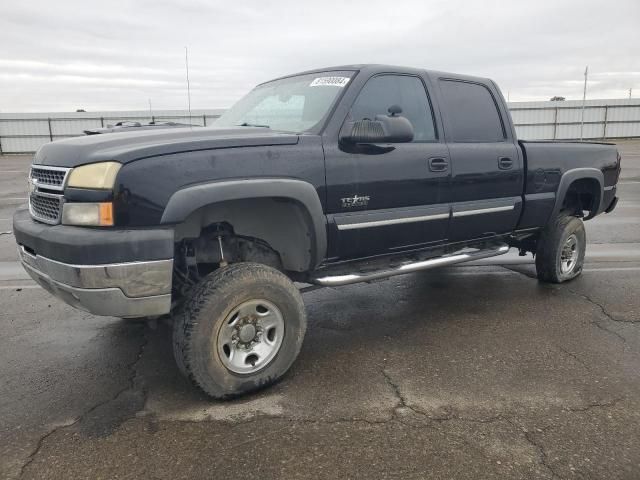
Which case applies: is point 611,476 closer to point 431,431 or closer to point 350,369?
point 431,431

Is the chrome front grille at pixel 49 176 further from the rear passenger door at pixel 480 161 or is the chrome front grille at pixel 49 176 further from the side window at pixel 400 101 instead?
the rear passenger door at pixel 480 161

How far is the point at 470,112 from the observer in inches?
181

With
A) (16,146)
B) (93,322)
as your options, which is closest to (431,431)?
(93,322)

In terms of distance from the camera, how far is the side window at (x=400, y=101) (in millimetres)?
3816

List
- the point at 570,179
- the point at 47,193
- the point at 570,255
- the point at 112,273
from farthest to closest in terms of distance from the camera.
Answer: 1. the point at 570,255
2. the point at 570,179
3. the point at 47,193
4. the point at 112,273

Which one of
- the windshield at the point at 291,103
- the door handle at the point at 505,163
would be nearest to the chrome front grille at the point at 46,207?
the windshield at the point at 291,103

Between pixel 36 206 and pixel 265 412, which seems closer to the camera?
pixel 265 412

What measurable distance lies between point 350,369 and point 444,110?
7.34ft

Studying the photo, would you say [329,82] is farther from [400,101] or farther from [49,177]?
[49,177]

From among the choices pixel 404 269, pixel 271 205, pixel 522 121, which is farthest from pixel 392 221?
pixel 522 121

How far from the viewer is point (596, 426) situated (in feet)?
9.30

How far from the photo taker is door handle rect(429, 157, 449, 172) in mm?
4012

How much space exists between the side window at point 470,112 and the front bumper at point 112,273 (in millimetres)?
2662

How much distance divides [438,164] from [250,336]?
1.97 metres
